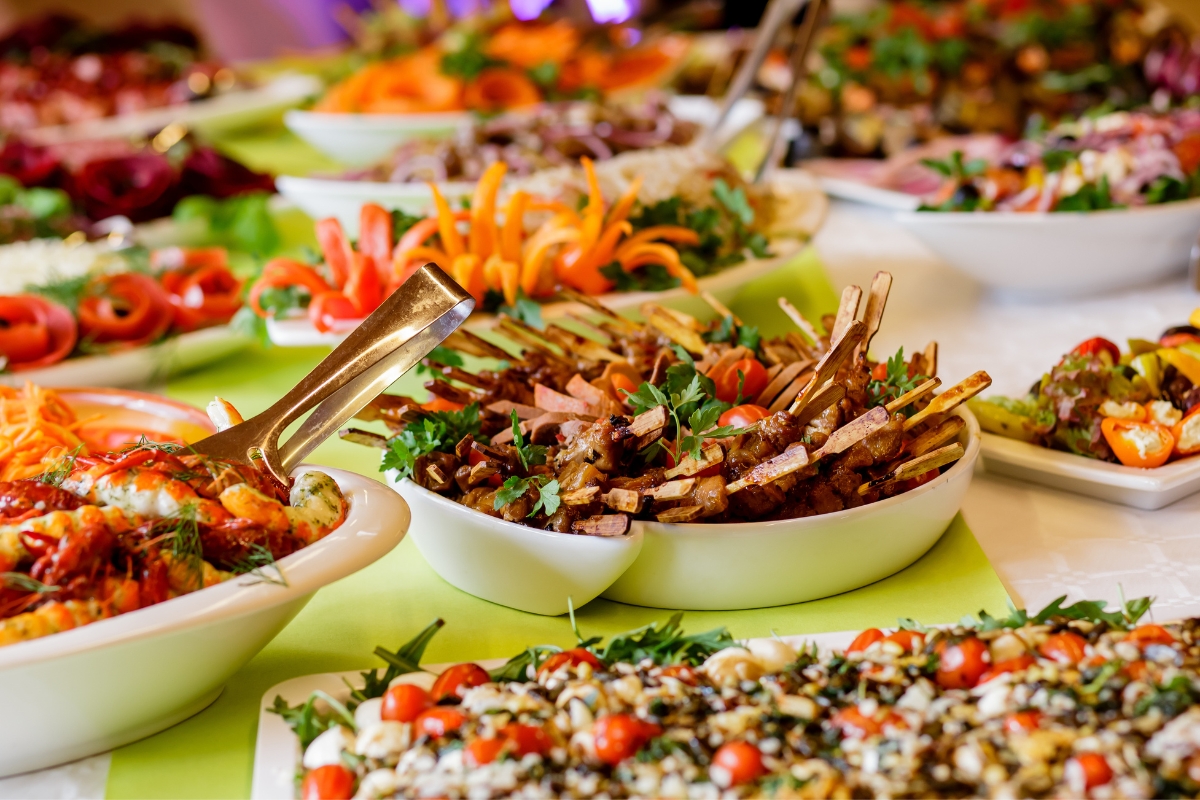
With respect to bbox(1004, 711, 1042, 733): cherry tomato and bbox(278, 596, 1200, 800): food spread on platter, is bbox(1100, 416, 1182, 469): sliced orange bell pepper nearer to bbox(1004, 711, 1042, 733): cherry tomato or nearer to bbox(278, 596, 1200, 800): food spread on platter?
bbox(278, 596, 1200, 800): food spread on platter

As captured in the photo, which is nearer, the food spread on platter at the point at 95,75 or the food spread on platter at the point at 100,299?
the food spread on platter at the point at 100,299

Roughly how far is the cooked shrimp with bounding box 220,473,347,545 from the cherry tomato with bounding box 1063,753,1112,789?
711mm

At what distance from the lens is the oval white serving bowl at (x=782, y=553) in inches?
47.8

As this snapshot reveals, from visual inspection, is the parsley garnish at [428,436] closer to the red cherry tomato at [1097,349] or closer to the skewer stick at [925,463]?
the skewer stick at [925,463]

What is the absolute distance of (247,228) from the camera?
2.99 metres

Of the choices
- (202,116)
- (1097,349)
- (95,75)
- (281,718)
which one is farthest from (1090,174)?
(95,75)

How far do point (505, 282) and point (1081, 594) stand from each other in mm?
1021

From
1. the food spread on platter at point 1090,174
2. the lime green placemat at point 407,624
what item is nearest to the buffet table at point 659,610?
the lime green placemat at point 407,624

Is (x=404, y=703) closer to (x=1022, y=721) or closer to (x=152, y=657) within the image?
(x=152, y=657)

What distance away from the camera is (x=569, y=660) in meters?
1.08

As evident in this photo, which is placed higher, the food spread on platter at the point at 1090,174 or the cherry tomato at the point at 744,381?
the food spread on platter at the point at 1090,174

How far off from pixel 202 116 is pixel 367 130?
3.52 feet

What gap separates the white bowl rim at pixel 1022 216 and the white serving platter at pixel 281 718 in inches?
45.3

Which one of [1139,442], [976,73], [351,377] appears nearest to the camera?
[351,377]
